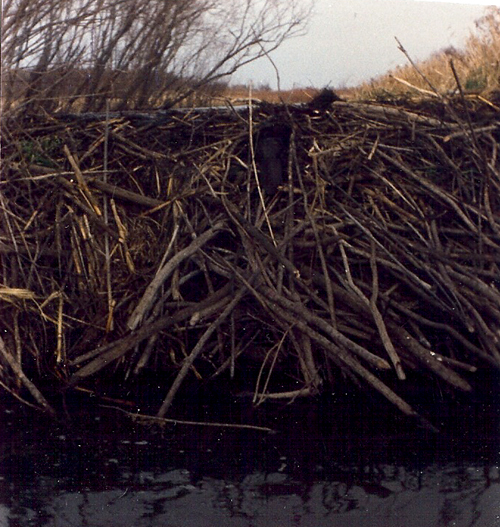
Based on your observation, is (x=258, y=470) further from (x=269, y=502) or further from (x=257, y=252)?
(x=257, y=252)

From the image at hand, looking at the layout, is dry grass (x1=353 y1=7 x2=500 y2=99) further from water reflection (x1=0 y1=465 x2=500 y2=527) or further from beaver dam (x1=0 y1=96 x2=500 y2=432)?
water reflection (x1=0 y1=465 x2=500 y2=527)

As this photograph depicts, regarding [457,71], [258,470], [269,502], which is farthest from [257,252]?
[457,71]

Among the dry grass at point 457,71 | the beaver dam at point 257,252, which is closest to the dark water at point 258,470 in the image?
the beaver dam at point 257,252

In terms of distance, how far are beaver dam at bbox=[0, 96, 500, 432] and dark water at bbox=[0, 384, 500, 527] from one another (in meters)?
0.19

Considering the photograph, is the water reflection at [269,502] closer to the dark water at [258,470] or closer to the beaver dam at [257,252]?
the dark water at [258,470]

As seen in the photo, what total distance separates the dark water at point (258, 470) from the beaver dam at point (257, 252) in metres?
0.19

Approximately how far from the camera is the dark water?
275 cm

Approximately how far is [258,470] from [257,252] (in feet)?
4.72

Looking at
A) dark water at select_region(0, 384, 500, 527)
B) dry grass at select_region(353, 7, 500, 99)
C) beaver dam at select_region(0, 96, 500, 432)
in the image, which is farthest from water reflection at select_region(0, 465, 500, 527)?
dry grass at select_region(353, 7, 500, 99)

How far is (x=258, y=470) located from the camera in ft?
10.1

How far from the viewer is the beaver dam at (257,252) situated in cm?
386

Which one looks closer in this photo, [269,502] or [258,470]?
[269,502]

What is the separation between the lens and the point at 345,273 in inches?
163

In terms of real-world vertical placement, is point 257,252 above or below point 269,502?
above
